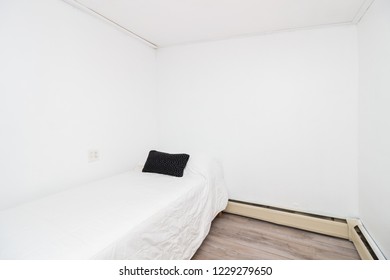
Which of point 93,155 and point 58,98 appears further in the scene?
point 93,155

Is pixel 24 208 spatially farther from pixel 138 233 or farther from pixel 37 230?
pixel 138 233

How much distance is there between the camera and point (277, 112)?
229cm

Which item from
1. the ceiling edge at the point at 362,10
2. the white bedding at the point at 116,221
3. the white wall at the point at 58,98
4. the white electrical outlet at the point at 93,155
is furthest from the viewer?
the white electrical outlet at the point at 93,155

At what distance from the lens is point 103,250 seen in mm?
929

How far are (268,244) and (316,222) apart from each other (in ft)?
2.04

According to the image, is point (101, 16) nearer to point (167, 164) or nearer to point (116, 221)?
point (167, 164)

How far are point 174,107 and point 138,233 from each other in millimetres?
2029

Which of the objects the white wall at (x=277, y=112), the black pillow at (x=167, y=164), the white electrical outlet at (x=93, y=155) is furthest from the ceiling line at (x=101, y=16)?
the black pillow at (x=167, y=164)

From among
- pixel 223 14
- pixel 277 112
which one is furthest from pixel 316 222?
pixel 223 14

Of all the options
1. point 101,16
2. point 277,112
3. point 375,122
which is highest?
point 101,16

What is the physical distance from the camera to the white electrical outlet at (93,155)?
76.6 inches

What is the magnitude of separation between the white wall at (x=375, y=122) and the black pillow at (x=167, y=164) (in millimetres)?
1743

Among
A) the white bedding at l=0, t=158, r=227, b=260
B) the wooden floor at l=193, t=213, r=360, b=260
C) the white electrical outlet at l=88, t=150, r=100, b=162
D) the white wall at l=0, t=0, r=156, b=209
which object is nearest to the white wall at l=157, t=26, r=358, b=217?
→ the wooden floor at l=193, t=213, r=360, b=260

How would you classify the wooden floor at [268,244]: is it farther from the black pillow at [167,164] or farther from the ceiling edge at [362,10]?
the ceiling edge at [362,10]
